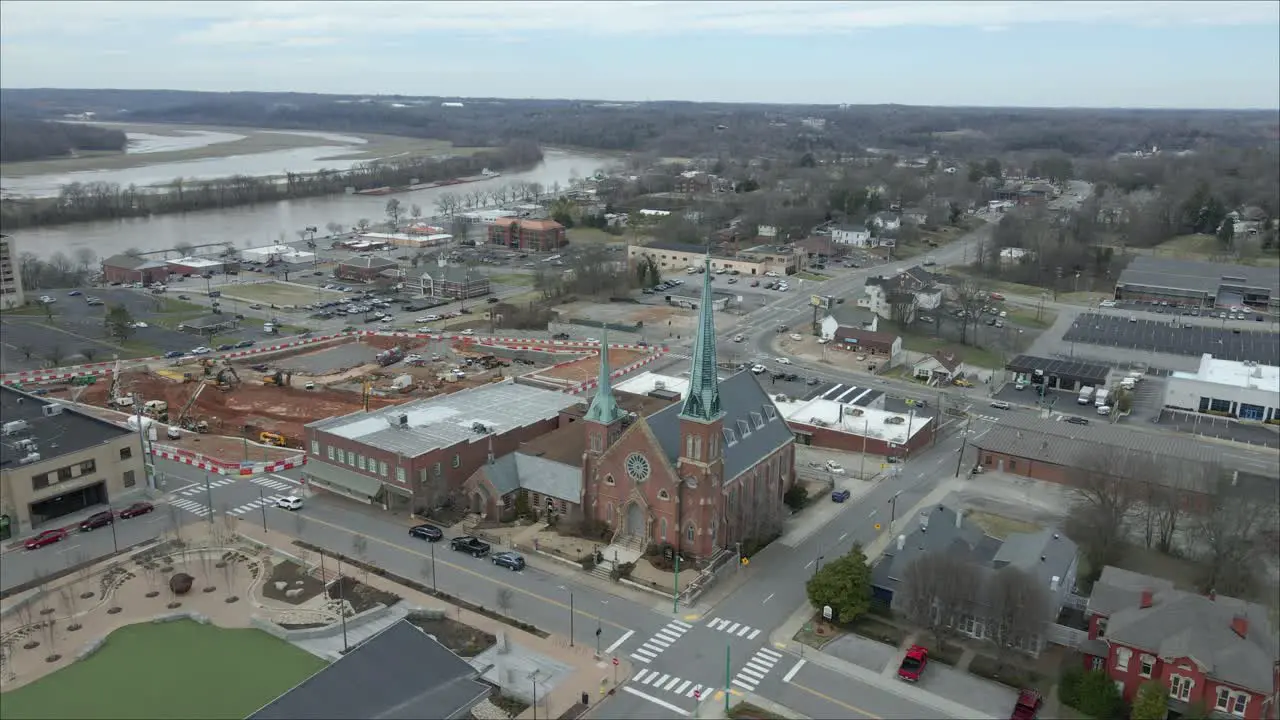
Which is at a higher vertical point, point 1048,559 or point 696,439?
point 696,439

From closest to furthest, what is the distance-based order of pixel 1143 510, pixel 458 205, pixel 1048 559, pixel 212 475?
pixel 1048 559, pixel 1143 510, pixel 212 475, pixel 458 205

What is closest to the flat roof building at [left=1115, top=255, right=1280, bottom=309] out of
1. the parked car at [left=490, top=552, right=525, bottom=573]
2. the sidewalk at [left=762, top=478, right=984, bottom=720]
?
the sidewalk at [left=762, top=478, right=984, bottom=720]

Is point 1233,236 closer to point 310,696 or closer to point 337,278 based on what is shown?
point 337,278

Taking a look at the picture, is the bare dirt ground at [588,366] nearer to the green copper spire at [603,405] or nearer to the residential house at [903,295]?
the green copper spire at [603,405]

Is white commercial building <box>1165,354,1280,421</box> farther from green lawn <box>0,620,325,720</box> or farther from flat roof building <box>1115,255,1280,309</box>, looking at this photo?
green lawn <box>0,620,325,720</box>

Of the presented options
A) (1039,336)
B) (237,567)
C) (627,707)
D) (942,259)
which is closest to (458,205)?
(942,259)

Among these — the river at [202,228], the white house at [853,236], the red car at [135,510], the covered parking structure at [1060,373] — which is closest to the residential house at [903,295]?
the covered parking structure at [1060,373]

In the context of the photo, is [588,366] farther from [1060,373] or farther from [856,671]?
[856,671]

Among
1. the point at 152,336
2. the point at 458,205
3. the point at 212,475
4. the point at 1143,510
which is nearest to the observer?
the point at 1143,510
